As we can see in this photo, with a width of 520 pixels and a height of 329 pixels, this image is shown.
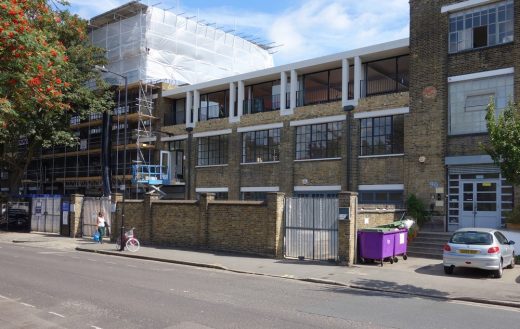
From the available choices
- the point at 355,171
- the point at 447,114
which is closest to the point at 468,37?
the point at 447,114

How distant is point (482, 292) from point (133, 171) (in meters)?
25.4

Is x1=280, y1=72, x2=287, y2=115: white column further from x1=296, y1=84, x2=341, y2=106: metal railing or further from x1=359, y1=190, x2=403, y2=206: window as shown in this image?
x1=359, y1=190, x2=403, y2=206: window

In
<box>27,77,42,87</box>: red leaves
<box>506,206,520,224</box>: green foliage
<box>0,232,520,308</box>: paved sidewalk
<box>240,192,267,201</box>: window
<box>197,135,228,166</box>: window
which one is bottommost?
<box>0,232,520,308</box>: paved sidewalk

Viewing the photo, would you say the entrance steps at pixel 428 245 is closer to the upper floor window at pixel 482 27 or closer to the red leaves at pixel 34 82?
the upper floor window at pixel 482 27

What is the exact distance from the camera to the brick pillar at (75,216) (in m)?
29.2

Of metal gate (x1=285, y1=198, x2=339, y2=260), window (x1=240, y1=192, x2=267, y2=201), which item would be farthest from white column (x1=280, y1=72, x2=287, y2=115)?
metal gate (x1=285, y1=198, x2=339, y2=260)

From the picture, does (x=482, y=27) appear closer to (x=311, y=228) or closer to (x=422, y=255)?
(x=422, y=255)

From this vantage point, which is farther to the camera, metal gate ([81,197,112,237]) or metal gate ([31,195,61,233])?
→ metal gate ([31,195,61,233])

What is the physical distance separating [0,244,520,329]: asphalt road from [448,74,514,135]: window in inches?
483

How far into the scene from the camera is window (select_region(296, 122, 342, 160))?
26.9 metres

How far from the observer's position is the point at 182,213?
23.0 meters

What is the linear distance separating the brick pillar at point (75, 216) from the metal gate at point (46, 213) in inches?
79.1

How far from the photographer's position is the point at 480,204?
71.1ft

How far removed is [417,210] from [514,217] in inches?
164
